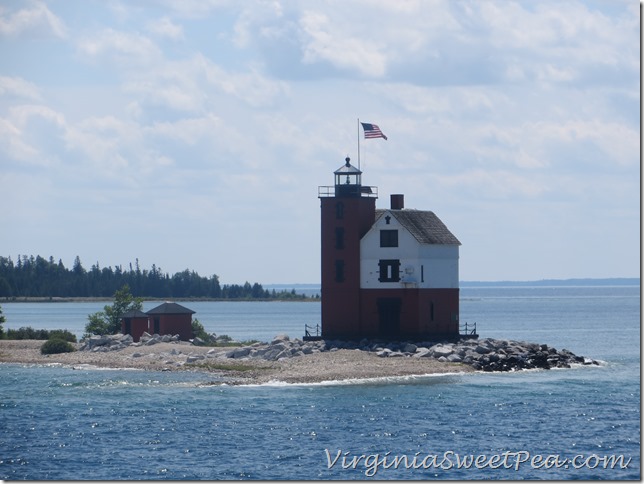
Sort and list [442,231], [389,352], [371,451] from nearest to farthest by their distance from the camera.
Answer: [371,451] → [389,352] → [442,231]

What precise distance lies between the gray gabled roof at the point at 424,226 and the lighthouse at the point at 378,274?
0.08m

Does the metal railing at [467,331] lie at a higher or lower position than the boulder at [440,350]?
higher

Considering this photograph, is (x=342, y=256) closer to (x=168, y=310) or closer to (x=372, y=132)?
(x=372, y=132)

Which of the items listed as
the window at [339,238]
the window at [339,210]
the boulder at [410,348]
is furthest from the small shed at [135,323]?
the boulder at [410,348]

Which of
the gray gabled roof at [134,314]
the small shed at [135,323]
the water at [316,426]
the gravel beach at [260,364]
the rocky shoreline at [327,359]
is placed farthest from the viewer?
the gray gabled roof at [134,314]

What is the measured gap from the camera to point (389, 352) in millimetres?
55062

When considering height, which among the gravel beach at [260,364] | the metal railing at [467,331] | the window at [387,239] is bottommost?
the gravel beach at [260,364]

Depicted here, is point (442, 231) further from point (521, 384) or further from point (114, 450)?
point (114, 450)

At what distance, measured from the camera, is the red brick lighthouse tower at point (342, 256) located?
189ft

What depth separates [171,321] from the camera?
67.8 meters

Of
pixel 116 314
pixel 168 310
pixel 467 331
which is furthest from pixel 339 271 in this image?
pixel 467 331

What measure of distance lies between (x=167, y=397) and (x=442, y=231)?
19.2 metres

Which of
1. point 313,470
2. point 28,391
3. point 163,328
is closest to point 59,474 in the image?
point 313,470

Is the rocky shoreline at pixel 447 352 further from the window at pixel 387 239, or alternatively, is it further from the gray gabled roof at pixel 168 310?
the gray gabled roof at pixel 168 310
